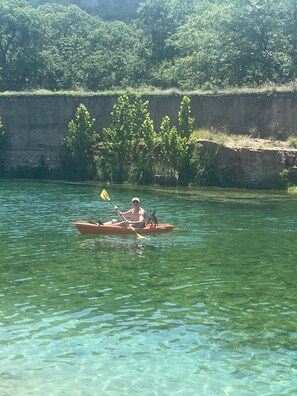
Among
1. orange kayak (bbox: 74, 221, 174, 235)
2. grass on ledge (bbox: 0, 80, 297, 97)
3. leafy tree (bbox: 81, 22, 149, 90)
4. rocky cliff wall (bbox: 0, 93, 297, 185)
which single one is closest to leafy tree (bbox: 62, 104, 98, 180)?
rocky cliff wall (bbox: 0, 93, 297, 185)

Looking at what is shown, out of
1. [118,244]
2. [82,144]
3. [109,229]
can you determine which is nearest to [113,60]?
[82,144]

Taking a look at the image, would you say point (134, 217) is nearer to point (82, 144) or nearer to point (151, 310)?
point (151, 310)

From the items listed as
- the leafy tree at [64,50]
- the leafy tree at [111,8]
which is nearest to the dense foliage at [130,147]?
the leafy tree at [64,50]

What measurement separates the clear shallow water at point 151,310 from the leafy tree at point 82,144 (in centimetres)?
2132

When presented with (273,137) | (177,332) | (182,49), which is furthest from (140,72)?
(177,332)

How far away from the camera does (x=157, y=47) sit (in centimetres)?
6328

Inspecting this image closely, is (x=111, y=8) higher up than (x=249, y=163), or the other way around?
(x=111, y=8)

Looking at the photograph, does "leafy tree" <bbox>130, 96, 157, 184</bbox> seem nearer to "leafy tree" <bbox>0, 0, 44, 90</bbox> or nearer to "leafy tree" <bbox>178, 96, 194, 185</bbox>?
"leafy tree" <bbox>178, 96, 194, 185</bbox>

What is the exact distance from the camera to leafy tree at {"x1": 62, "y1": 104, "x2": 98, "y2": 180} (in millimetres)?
43625

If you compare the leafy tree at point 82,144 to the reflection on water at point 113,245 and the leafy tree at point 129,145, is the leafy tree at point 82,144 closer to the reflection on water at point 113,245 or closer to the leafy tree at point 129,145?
the leafy tree at point 129,145

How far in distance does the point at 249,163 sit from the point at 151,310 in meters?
25.3

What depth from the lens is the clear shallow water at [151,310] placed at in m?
8.70

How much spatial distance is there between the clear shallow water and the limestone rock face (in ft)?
41.9

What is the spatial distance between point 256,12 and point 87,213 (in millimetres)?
28771
